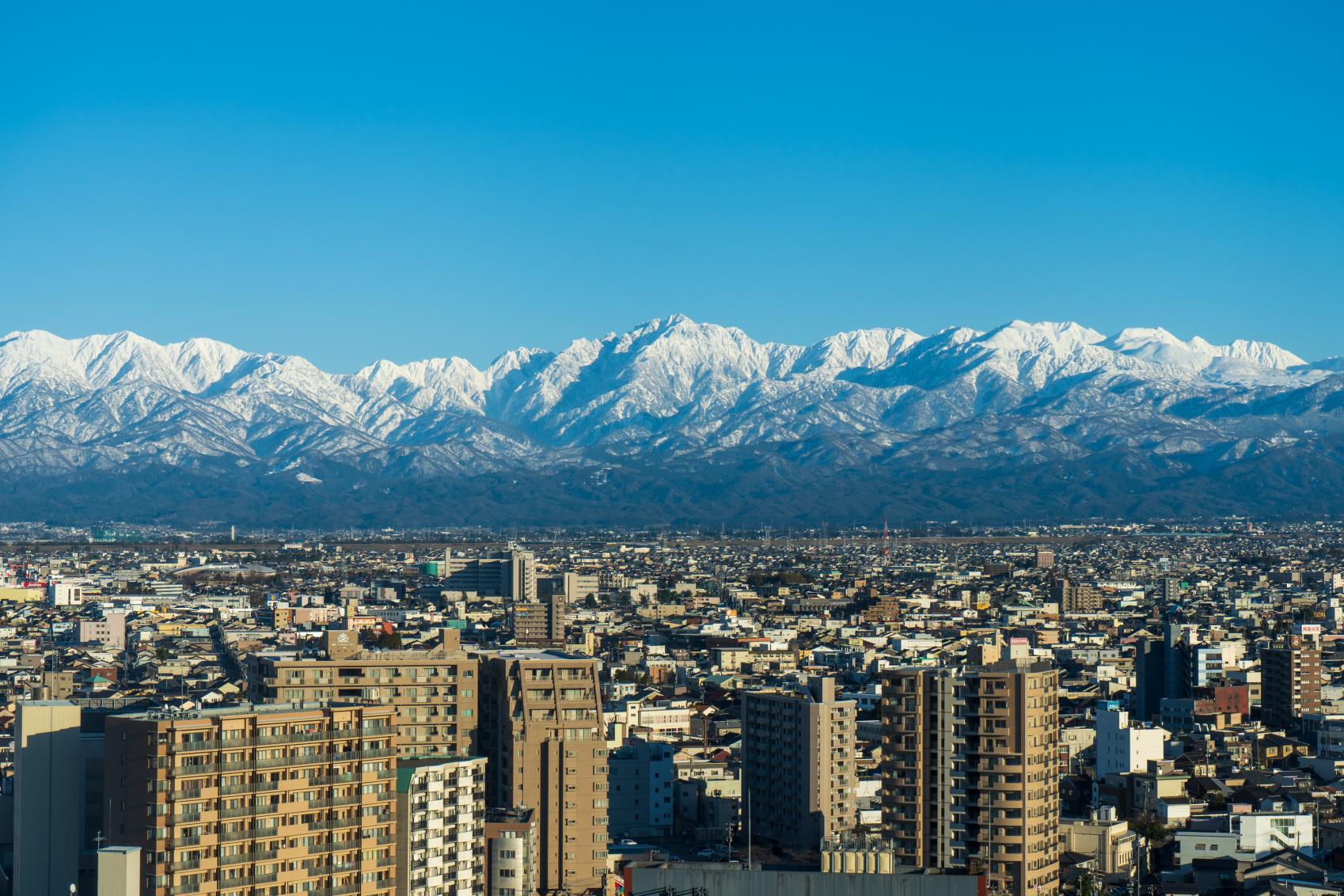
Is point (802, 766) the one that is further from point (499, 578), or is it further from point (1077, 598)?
point (499, 578)

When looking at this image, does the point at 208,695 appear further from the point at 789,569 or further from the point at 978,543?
the point at 978,543

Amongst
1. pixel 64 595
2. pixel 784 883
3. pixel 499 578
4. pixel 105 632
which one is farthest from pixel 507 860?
pixel 499 578

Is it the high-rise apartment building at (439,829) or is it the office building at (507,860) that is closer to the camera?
the high-rise apartment building at (439,829)

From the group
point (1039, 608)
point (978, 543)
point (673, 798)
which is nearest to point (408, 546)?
point (978, 543)

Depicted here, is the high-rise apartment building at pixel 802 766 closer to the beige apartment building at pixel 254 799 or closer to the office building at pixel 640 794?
the office building at pixel 640 794

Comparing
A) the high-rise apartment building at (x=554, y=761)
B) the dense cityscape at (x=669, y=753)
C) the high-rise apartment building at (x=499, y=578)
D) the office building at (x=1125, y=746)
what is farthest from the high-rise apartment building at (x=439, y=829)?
the high-rise apartment building at (x=499, y=578)

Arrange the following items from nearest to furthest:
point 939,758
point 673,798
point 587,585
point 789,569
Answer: point 939,758, point 673,798, point 587,585, point 789,569

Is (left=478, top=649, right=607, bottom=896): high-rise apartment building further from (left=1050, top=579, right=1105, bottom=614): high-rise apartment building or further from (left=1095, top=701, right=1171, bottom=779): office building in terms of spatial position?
(left=1050, top=579, right=1105, bottom=614): high-rise apartment building
